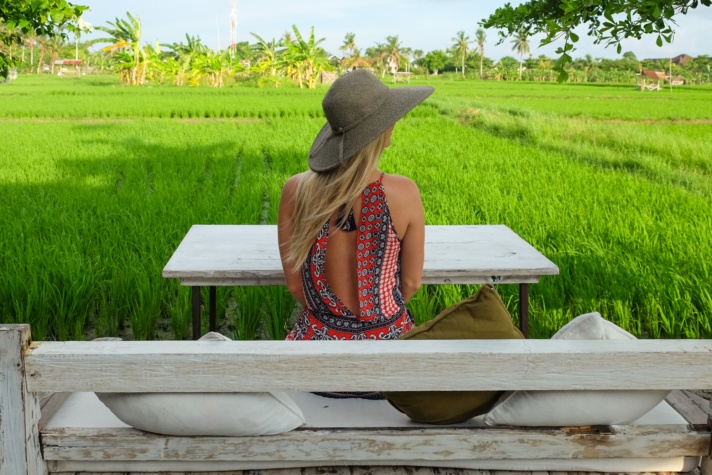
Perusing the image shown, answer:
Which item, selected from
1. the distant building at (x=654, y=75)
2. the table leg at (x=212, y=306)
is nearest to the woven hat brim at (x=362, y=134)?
the table leg at (x=212, y=306)

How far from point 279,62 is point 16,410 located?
37813 mm

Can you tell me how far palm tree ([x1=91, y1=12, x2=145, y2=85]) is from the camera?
111 feet

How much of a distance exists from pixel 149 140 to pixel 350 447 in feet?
34.6

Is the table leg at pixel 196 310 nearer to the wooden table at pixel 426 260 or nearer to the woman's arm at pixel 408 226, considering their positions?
the wooden table at pixel 426 260

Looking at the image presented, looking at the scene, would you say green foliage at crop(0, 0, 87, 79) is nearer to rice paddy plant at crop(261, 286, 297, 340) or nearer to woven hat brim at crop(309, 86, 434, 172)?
rice paddy plant at crop(261, 286, 297, 340)

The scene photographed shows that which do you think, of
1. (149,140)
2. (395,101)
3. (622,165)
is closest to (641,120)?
(622,165)

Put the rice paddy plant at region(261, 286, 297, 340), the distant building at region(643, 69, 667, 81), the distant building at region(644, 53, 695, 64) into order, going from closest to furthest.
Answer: the rice paddy plant at region(261, 286, 297, 340)
the distant building at region(643, 69, 667, 81)
the distant building at region(644, 53, 695, 64)

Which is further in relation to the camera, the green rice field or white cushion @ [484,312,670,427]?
the green rice field

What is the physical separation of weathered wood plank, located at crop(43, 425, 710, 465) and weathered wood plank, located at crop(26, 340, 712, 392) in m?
0.13

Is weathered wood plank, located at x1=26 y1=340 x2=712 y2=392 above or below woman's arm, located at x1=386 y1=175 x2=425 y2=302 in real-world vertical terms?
below

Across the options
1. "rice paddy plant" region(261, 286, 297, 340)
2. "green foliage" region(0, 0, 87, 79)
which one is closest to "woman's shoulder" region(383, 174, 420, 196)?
"rice paddy plant" region(261, 286, 297, 340)

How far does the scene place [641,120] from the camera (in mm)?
18953

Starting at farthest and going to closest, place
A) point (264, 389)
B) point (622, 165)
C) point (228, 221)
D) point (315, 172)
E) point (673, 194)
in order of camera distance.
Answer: point (622, 165), point (673, 194), point (228, 221), point (315, 172), point (264, 389)

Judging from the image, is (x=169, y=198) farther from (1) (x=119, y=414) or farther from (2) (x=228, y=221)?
(1) (x=119, y=414)
